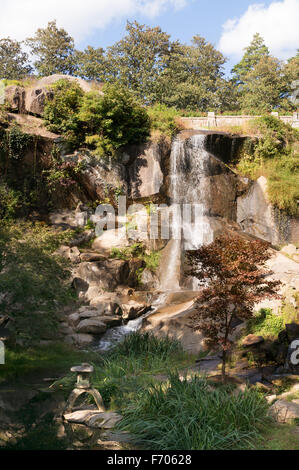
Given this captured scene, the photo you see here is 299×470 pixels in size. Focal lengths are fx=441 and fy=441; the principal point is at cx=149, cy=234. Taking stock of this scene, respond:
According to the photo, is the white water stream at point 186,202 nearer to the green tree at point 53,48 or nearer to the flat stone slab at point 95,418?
the flat stone slab at point 95,418

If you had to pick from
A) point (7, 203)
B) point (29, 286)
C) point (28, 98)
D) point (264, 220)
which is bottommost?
point (29, 286)

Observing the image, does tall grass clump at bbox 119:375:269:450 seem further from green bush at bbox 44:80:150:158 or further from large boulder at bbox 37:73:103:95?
large boulder at bbox 37:73:103:95

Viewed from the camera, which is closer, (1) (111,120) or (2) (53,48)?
(1) (111,120)

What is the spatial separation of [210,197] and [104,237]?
500 centimetres

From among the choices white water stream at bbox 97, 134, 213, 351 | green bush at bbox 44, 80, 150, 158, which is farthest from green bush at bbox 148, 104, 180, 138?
white water stream at bbox 97, 134, 213, 351

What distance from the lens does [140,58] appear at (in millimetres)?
33969

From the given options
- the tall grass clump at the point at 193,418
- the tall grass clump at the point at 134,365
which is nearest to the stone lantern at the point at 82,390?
the tall grass clump at the point at 134,365

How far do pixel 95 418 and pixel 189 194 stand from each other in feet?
45.8

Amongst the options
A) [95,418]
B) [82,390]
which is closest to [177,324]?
[82,390]

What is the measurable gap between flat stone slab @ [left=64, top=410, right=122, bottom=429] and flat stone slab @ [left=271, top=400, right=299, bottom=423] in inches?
87.1

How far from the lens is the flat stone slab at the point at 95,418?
20.6ft

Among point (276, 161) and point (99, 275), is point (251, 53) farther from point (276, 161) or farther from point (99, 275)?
point (99, 275)
